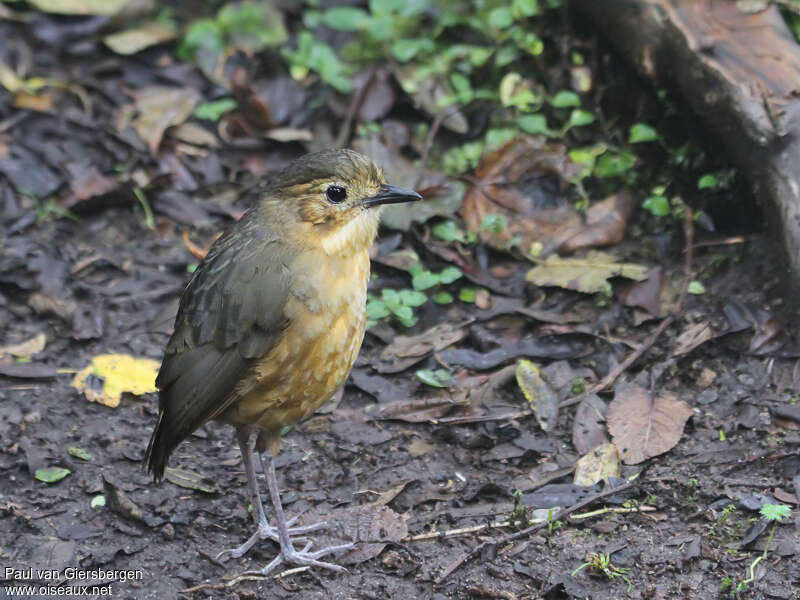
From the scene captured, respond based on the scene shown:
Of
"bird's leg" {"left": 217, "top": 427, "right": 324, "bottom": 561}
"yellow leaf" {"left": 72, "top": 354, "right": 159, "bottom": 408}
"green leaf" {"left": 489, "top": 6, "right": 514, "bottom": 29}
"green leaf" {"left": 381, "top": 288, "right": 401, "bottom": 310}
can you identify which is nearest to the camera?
"bird's leg" {"left": 217, "top": 427, "right": 324, "bottom": 561}

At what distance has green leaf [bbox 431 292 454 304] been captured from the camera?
6.50 metres

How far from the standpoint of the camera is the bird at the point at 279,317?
4.66m

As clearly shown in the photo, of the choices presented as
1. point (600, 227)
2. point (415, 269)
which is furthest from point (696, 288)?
point (415, 269)

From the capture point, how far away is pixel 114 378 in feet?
19.7

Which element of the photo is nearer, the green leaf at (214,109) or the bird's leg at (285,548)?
the bird's leg at (285,548)

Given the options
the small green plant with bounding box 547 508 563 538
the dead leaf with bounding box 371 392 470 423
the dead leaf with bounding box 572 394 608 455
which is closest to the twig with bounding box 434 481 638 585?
the small green plant with bounding box 547 508 563 538

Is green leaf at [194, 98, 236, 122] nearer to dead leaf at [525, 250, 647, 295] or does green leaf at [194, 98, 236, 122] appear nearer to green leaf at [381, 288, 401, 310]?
green leaf at [381, 288, 401, 310]

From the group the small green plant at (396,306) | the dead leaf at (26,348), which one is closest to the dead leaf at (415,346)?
the small green plant at (396,306)

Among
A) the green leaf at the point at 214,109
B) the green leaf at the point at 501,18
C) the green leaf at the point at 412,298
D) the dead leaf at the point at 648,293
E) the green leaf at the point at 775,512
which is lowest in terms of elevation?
the green leaf at the point at 412,298

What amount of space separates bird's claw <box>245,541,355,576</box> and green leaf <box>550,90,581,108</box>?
3.76 metres

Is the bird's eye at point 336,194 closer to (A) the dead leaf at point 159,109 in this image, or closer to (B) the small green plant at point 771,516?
(B) the small green plant at point 771,516

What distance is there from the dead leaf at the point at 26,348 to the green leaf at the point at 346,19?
12.3ft

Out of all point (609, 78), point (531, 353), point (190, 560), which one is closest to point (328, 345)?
point (190, 560)

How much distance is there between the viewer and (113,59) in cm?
855
